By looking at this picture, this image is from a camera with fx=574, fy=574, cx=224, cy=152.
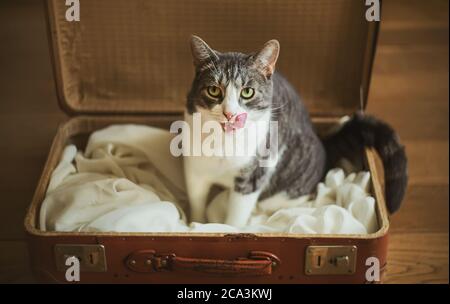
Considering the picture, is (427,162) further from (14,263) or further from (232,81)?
(14,263)

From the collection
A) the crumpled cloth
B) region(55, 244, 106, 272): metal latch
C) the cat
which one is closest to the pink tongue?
the cat

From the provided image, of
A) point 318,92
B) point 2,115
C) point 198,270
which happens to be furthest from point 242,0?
point 2,115

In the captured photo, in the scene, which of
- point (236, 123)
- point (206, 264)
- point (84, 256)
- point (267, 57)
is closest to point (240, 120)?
point (236, 123)

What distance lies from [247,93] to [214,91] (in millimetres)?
60

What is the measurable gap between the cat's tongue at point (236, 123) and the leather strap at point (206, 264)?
234 millimetres

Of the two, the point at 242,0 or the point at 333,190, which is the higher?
the point at 242,0

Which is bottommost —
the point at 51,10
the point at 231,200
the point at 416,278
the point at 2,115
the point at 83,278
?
the point at 416,278

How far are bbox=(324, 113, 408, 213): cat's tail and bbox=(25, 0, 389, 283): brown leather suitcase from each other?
0.12 ft

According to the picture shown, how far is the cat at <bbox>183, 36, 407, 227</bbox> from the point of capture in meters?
1.04

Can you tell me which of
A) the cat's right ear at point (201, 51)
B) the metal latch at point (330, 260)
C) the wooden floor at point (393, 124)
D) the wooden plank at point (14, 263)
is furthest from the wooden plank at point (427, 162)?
the wooden plank at point (14, 263)

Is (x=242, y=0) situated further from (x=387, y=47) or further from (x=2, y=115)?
(x=387, y=47)

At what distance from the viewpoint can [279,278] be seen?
1.12 metres

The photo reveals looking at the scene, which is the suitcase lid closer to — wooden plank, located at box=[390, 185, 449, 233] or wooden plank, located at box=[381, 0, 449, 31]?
wooden plank, located at box=[390, 185, 449, 233]

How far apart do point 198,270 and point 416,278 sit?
1.70ft
